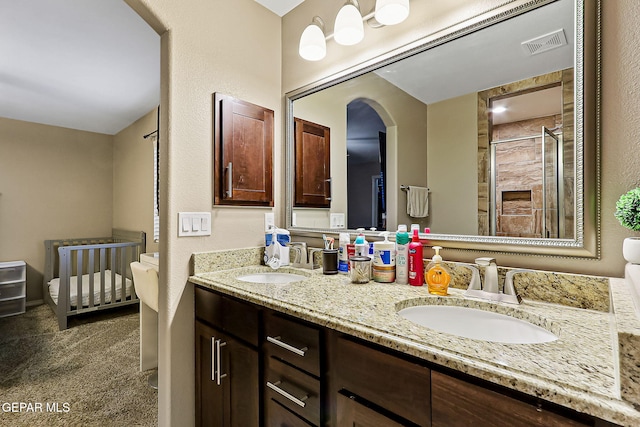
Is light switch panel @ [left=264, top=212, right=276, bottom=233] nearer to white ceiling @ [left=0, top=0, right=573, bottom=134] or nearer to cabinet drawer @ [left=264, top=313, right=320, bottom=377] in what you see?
cabinet drawer @ [left=264, top=313, right=320, bottom=377]

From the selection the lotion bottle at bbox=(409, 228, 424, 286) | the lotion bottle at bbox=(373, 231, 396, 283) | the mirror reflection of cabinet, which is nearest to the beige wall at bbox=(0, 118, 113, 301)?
the mirror reflection of cabinet

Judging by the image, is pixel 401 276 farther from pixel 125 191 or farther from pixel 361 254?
pixel 125 191

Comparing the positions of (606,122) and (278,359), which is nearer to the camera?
(606,122)

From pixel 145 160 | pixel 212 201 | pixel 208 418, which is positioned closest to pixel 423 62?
pixel 212 201

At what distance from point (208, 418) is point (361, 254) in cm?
104

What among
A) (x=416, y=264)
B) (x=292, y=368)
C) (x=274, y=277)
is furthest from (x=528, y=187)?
(x=274, y=277)

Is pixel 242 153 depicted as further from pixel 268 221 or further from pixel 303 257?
pixel 303 257

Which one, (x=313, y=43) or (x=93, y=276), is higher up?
(x=313, y=43)

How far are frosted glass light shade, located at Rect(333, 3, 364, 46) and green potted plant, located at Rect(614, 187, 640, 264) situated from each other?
1.18 metres

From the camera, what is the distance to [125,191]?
4301mm

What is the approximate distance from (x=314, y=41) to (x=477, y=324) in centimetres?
147

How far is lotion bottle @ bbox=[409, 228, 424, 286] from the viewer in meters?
1.19

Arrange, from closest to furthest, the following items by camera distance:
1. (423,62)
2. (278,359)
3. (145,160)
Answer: (278,359)
(423,62)
(145,160)

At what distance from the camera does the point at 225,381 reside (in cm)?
127
